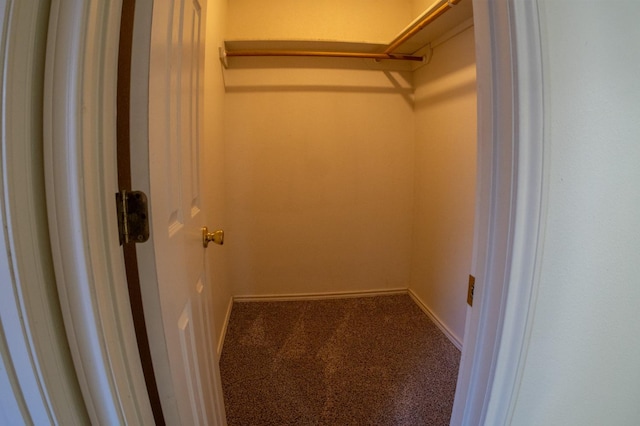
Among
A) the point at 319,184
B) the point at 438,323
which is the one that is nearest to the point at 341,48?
the point at 319,184

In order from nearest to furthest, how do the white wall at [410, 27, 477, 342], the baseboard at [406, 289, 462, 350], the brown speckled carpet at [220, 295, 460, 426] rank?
1. the brown speckled carpet at [220, 295, 460, 426]
2. the white wall at [410, 27, 477, 342]
3. the baseboard at [406, 289, 462, 350]

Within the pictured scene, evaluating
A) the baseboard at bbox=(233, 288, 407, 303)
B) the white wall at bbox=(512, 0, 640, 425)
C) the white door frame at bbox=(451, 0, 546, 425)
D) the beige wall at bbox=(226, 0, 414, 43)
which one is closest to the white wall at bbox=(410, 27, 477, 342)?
the baseboard at bbox=(233, 288, 407, 303)

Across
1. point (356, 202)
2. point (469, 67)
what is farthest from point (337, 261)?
point (469, 67)

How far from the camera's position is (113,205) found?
0.49 meters

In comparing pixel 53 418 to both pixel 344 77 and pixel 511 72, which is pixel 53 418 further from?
pixel 344 77

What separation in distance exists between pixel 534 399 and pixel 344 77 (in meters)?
2.31

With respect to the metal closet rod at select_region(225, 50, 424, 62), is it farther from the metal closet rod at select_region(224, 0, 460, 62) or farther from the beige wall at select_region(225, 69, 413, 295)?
the beige wall at select_region(225, 69, 413, 295)

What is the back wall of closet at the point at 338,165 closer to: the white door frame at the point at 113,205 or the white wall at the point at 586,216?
the white wall at the point at 586,216

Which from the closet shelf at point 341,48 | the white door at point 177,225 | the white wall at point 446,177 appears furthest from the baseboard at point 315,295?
the closet shelf at point 341,48

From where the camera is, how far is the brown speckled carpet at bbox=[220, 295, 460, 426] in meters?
1.44

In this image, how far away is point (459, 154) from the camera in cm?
183

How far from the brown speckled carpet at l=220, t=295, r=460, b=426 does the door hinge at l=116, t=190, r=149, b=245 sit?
1311 millimetres

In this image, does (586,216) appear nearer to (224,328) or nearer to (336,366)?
(336,366)

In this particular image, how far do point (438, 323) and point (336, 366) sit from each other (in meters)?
0.93
